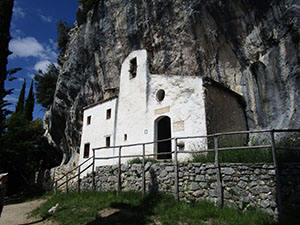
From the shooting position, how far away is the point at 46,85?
89.4 ft

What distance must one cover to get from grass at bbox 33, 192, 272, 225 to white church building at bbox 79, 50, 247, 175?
110 inches

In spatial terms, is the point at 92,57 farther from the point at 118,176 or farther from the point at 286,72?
the point at 286,72

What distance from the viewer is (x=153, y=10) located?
14.4m

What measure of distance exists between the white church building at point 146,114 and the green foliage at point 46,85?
1274 cm

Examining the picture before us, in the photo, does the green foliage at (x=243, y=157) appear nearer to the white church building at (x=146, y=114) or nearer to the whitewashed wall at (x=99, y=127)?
the white church building at (x=146, y=114)

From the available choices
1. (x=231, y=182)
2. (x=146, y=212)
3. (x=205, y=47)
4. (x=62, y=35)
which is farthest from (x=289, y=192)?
(x=62, y=35)

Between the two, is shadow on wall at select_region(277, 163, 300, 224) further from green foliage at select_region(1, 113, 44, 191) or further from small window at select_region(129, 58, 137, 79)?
green foliage at select_region(1, 113, 44, 191)

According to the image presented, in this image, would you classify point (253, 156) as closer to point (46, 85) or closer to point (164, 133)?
point (164, 133)

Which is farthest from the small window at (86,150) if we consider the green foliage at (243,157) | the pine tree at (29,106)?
the pine tree at (29,106)

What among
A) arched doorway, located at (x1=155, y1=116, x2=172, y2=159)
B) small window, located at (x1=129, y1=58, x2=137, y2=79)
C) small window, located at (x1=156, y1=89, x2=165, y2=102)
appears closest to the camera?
small window, located at (x1=156, y1=89, x2=165, y2=102)

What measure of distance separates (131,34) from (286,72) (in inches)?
404

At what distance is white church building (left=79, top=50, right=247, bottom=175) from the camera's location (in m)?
10.4

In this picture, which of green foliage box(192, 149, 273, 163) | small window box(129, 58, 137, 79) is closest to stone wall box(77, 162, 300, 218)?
green foliage box(192, 149, 273, 163)

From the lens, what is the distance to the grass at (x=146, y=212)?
18.8ft
